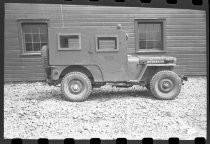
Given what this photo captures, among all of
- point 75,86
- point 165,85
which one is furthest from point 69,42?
point 165,85

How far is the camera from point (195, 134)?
128 inches

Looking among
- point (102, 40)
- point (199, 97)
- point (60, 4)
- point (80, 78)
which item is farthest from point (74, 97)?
point (199, 97)

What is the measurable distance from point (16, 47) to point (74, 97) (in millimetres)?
1028

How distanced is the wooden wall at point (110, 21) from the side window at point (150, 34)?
0.22 ft

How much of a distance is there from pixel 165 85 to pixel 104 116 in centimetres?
120

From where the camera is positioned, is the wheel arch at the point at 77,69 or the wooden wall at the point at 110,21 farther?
the wheel arch at the point at 77,69

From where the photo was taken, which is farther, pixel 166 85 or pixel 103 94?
pixel 166 85

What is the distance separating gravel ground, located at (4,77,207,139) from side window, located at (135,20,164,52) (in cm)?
55

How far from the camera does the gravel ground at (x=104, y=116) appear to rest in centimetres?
325

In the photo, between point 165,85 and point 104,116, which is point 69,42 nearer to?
point 104,116

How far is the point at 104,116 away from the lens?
3449mm

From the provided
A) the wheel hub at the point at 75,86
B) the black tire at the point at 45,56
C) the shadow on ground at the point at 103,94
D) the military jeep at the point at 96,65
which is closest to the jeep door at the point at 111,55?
the military jeep at the point at 96,65

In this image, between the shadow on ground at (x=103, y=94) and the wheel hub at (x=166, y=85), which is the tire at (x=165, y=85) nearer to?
A: the wheel hub at (x=166, y=85)

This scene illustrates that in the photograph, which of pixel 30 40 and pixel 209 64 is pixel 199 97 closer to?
pixel 209 64
